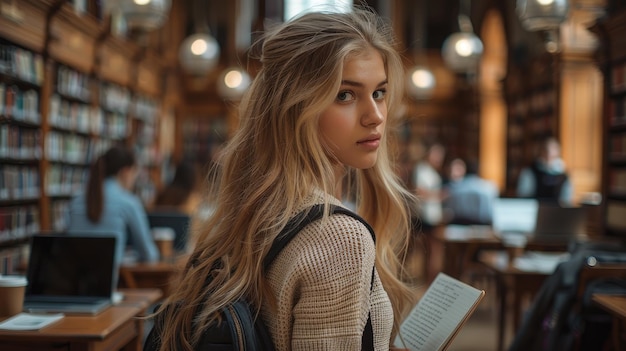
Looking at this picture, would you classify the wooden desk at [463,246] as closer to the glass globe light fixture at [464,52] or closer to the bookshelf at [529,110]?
the glass globe light fixture at [464,52]

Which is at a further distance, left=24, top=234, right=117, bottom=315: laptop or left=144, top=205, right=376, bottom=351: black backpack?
left=24, top=234, right=117, bottom=315: laptop

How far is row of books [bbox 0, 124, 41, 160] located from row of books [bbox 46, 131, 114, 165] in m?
0.19

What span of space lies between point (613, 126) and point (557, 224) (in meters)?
1.95

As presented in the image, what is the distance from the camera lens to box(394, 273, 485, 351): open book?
1.63 m

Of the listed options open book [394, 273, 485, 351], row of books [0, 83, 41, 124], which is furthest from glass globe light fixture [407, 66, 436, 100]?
open book [394, 273, 485, 351]

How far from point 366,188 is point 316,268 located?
50 centimetres

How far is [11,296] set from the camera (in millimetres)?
2605

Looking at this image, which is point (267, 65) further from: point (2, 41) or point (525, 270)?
point (2, 41)

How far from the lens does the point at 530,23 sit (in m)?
4.95

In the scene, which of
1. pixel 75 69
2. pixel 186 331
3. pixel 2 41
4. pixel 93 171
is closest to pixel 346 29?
pixel 186 331

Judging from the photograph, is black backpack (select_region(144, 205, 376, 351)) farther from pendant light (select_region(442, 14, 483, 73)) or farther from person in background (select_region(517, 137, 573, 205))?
pendant light (select_region(442, 14, 483, 73))

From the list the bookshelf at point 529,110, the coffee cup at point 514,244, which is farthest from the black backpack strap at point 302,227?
the bookshelf at point 529,110

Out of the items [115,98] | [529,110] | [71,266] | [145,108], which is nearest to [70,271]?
[71,266]

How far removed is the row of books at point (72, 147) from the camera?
22.6 ft
